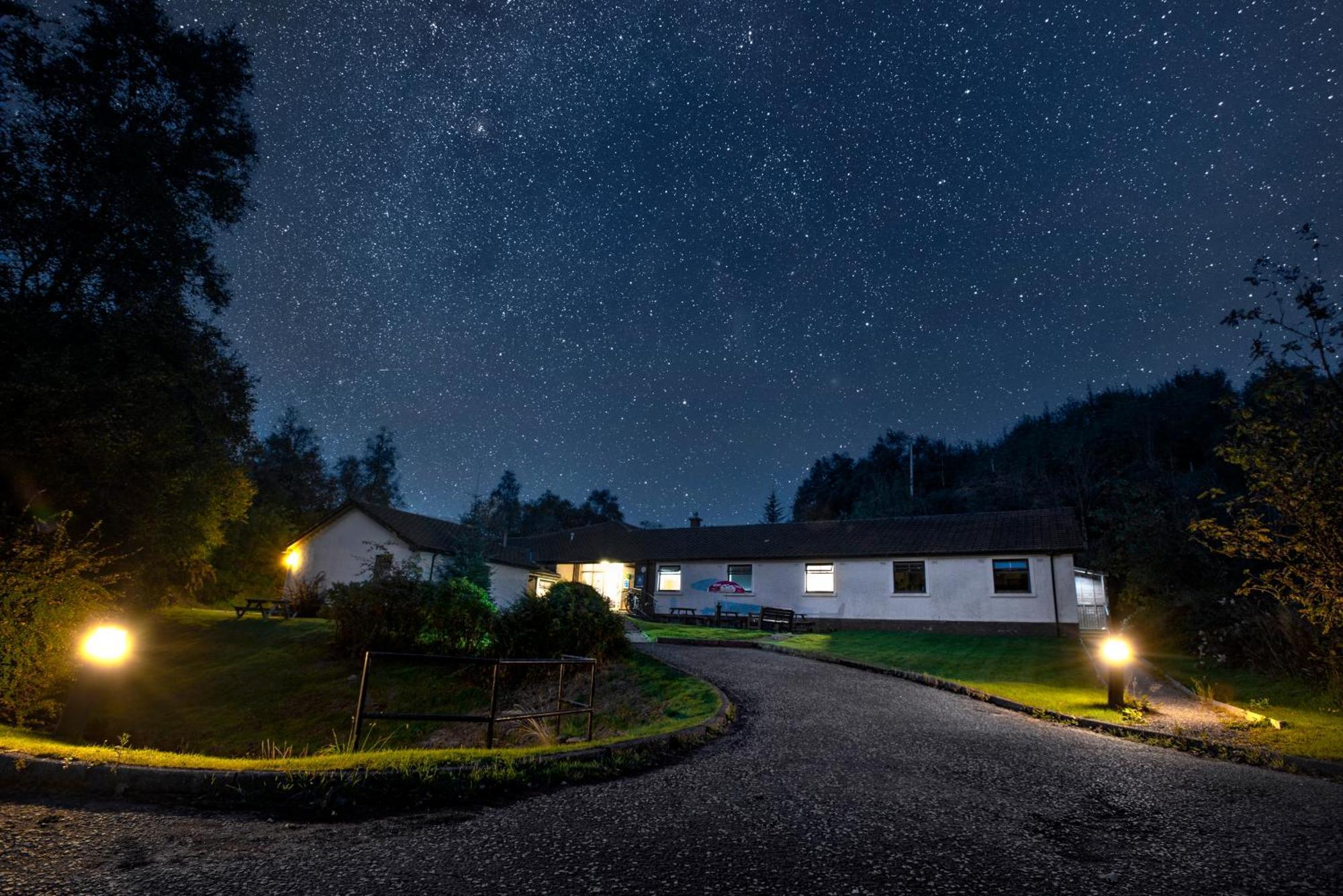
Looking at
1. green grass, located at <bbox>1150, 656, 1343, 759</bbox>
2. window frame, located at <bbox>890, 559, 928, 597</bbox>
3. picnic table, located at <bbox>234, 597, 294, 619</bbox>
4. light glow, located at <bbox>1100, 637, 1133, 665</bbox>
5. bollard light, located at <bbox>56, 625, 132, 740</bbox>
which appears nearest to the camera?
green grass, located at <bbox>1150, 656, 1343, 759</bbox>

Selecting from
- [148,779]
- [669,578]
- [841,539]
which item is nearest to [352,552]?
[669,578]

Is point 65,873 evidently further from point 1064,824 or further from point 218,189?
point 218,189

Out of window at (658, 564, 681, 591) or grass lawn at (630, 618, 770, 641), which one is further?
window at (658, 564, 681, 591)

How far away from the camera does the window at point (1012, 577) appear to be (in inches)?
859

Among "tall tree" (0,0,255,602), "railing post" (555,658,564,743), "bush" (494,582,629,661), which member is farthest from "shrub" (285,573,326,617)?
"railing post" (555,658,564,743)

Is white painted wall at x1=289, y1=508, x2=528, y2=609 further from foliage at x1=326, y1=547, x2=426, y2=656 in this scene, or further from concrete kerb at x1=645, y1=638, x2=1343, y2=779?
concrete kerb at x1=645, y1=638, x2=1343, y2=779

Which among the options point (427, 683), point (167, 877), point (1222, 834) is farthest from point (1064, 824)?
point (427, 683)

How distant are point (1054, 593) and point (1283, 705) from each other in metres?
12.1

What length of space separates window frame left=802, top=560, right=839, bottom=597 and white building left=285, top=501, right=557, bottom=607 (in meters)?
12.7

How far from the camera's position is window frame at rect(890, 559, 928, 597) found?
23773mm

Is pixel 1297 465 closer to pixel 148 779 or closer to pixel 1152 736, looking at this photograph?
pixel 1152 736

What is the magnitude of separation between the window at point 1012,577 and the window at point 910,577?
99.7 inches

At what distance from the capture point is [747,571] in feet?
94.1

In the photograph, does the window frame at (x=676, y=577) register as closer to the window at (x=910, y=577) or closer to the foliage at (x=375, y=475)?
the window at (x=910, y=577)
